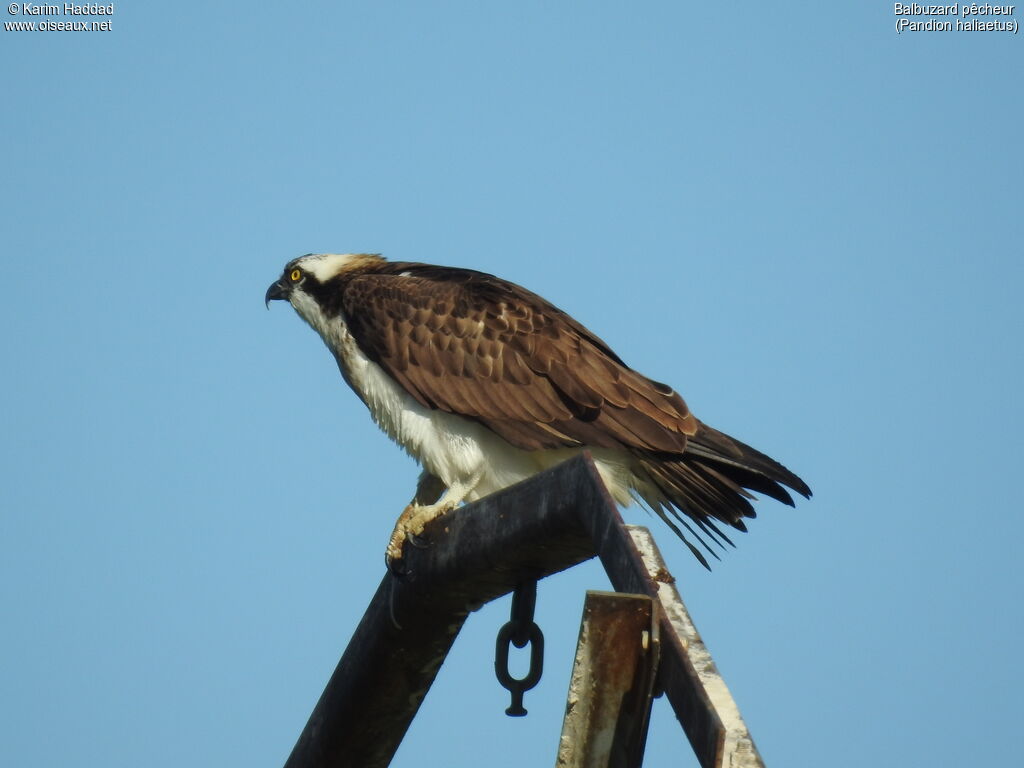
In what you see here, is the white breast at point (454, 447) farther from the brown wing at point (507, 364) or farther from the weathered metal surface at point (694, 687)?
the weathered metal surface at point (694, 687)

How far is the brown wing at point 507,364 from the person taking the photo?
21.0ft

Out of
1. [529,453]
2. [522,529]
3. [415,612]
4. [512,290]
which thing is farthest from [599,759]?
[512,290]

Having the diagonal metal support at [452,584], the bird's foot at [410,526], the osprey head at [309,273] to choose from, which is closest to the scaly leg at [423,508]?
the bird's foot at [410,526]

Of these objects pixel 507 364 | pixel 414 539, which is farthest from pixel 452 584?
pixel 507 364

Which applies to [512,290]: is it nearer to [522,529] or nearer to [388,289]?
[388,289]

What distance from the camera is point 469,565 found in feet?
12.1

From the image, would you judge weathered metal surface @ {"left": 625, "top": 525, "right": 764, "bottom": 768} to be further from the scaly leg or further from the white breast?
the white breast

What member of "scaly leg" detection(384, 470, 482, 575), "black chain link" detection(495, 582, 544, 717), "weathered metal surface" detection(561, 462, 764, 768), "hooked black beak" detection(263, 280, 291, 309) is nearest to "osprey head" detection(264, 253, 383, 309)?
"hooked black beak" detection(263, 280, 291, 309)

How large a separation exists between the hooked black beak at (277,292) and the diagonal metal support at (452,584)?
154 inches

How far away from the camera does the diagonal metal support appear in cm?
264

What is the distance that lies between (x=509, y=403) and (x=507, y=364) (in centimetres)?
26

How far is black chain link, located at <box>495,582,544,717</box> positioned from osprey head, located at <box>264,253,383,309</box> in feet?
14.9

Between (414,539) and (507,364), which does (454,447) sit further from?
(414,539)

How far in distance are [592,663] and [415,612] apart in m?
1.62
